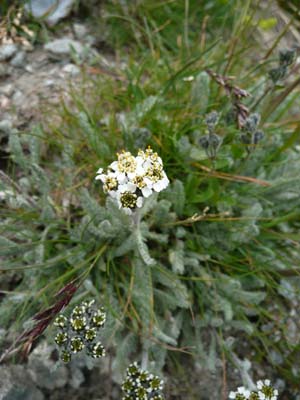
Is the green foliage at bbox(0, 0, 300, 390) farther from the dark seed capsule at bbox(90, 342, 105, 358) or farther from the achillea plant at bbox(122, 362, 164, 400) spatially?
the dark seed capsule at bbox(90, 342, 105, 358)

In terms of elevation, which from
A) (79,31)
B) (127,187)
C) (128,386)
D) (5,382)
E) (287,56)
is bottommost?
(5,382)

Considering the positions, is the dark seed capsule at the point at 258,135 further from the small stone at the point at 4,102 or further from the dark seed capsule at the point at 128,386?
the small stone at the point at 4,102

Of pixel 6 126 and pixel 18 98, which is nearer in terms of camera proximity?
pixel 6 126

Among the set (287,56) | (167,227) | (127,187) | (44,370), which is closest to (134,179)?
(127,187)

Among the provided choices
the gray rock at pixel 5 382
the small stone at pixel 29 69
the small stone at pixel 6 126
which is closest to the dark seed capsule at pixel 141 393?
the gray rock at pixel 5 382

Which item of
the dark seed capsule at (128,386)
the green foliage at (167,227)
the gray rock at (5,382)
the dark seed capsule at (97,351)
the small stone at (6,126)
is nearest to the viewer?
the dark seed capsule at (97,351)

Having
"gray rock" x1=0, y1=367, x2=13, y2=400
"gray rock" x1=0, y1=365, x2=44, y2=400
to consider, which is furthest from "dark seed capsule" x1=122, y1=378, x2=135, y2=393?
"gray rock" x1=0, y1=367, x2=13, y2=400

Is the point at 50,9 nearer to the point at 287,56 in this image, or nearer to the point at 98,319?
the point at 287,56
